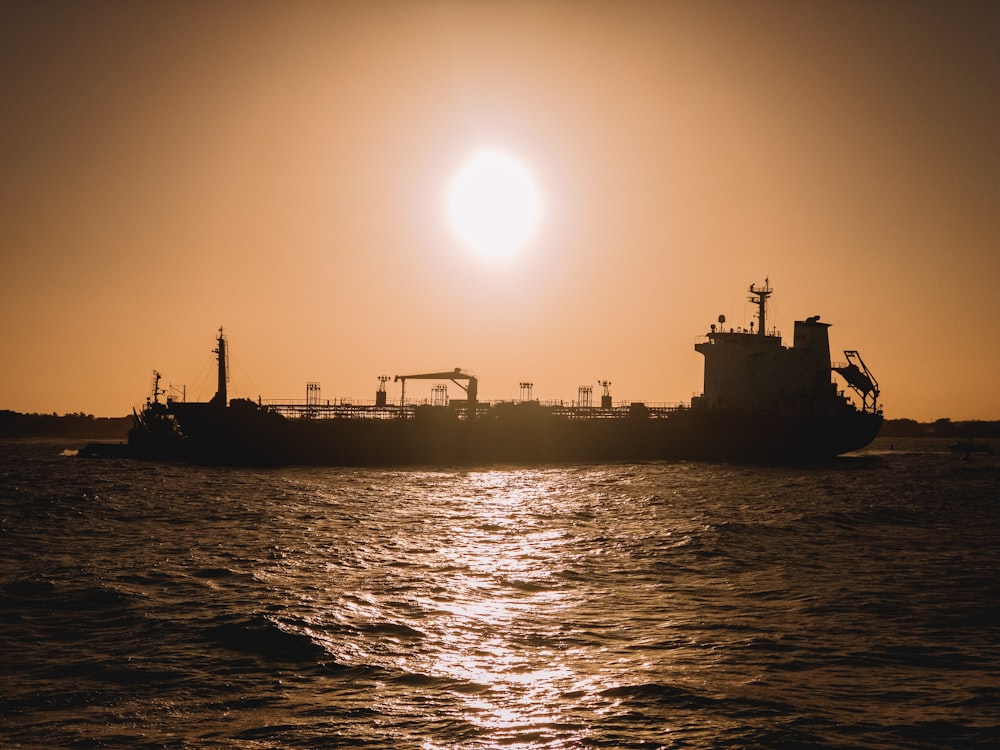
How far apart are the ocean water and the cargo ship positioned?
2913cm

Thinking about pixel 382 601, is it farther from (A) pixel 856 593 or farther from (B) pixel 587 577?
(A) pixel 856 593

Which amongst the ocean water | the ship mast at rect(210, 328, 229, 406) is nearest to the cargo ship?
the ship mast at rect(210, 328, 229, 406)

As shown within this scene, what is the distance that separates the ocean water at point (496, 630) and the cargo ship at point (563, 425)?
29.1 metres

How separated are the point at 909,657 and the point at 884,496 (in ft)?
95.7

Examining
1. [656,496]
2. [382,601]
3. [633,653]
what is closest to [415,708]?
[633,653]

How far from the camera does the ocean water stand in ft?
31.3

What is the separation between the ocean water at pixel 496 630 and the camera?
9531mm

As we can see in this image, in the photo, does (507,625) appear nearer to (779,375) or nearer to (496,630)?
(496,630)

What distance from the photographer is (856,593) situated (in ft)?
55.7

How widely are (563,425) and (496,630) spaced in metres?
53.1

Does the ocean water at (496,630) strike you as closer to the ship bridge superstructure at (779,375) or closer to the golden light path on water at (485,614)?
the golden light path on water at (485,614)

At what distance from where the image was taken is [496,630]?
45.2 feet

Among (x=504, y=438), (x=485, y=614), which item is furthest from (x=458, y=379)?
(x=485, y=614)

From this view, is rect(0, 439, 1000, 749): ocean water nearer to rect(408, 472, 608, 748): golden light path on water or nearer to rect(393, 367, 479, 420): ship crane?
rect(408, 472, 608, 748): golden light path on water
